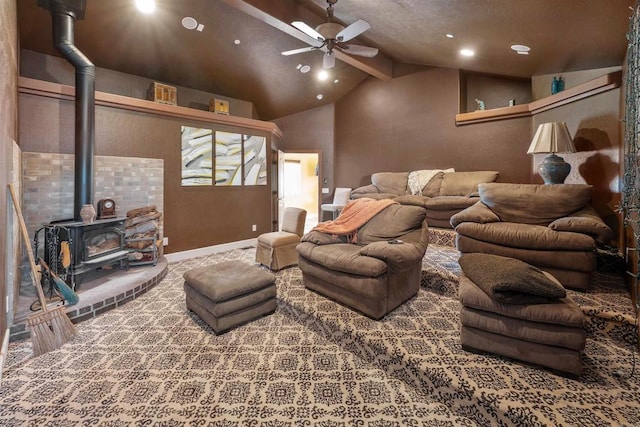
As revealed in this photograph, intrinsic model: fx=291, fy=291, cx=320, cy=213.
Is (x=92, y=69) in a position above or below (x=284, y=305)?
above

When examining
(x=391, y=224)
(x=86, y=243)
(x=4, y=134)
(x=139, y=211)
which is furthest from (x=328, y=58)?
(x=86, y=243)

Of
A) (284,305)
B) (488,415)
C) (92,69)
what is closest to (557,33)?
(488,415)

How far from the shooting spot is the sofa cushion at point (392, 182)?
570 cm

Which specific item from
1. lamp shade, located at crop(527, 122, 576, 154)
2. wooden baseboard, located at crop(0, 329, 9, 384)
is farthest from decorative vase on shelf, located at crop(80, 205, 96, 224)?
lamp shade, located at crop(527, 122, 576, 154)

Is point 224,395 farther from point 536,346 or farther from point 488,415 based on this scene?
point 536,346

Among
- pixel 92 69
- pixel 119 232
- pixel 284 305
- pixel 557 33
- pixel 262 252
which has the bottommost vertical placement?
pixel 284 305

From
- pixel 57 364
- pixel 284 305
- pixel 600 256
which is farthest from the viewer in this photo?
pixel 600 256

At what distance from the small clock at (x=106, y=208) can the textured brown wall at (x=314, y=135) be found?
4231mm

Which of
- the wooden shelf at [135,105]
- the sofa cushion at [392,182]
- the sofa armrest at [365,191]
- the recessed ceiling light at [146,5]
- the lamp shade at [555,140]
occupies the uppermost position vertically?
the recessed ceiling light at [146,5]

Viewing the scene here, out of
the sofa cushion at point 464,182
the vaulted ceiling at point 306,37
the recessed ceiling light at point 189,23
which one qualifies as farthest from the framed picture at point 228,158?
the sofa cushion at point 464,182

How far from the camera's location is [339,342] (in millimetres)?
2359

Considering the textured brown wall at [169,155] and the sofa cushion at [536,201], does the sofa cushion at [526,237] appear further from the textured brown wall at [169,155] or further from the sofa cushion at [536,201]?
the textured brown wall at [169,155]

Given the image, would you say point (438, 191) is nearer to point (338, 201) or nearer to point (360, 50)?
point (338, 201)

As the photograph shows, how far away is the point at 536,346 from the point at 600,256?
2.15m
